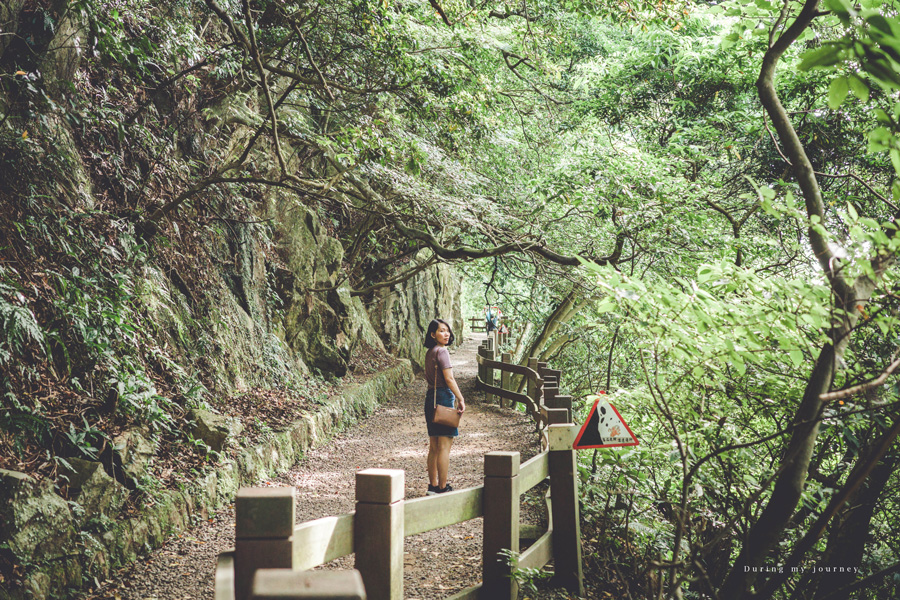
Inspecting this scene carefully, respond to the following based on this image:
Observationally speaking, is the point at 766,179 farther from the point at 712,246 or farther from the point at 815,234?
the point at 815,234

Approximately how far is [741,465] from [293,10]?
29.5 ft

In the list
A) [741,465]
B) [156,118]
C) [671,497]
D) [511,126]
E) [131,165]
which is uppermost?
[511,126]

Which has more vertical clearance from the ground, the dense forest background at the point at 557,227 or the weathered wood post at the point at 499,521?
the dense forest background at the point at 557,227

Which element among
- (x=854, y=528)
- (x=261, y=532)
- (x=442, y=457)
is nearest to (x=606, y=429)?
(x=854, y=528)

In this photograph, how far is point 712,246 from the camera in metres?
9.12

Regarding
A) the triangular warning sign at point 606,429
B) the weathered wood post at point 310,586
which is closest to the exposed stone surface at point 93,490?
the triangular warning sign at point 606,429

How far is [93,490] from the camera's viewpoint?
4.45 metres

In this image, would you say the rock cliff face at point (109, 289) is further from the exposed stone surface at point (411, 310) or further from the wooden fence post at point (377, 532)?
the exposed stone surface at point (411, 310)

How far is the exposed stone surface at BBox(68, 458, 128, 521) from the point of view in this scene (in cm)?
435

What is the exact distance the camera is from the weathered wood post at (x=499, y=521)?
3.79 metres

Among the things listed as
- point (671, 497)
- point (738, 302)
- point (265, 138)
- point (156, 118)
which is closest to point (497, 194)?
point (265, 138)

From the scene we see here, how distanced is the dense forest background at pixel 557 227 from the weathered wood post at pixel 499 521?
0.74m

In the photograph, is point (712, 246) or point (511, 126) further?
point (511, 126)

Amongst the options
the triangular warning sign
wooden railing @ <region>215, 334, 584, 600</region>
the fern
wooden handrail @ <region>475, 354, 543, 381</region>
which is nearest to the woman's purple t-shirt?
wooden railing @ <region>215, 334, 584, 600</region>
